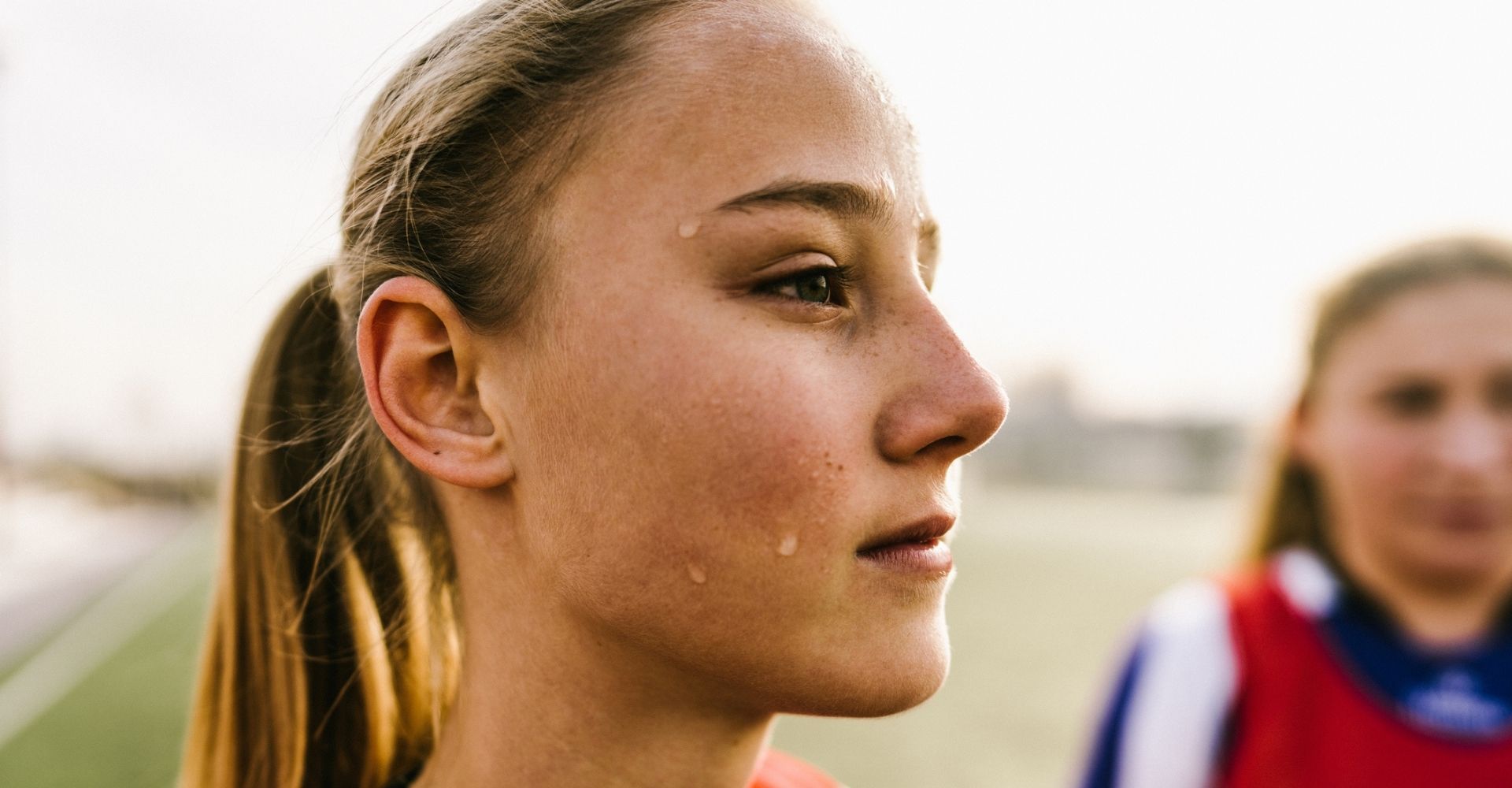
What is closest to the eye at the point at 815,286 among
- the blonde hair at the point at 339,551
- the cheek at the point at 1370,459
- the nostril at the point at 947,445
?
the nostril at the point at 947,445

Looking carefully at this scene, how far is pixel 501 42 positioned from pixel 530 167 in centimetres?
23

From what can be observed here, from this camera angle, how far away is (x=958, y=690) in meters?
11.3

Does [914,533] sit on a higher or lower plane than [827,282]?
lower

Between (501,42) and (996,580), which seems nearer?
(501,42)

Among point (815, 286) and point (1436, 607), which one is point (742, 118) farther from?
point (1436, 607)

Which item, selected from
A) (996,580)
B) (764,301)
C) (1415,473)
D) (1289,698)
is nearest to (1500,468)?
(1415,473)

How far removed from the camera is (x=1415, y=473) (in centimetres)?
305

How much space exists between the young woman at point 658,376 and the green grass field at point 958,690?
93.0 inches

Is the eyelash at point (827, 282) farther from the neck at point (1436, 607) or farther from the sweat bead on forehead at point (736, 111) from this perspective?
the neck at point (1436, 607)

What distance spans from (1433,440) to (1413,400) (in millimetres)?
140

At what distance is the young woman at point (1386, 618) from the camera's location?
118 inches

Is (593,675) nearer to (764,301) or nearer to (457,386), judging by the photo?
(457,386)

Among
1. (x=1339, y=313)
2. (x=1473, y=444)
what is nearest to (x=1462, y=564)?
(x=1473, y=444)

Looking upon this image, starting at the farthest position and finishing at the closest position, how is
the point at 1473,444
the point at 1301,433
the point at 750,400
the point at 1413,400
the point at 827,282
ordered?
the point at 1301,433 → the point at 1413,400 → the point at 1473,444 → the point at 827,282 → the point at 750,400
